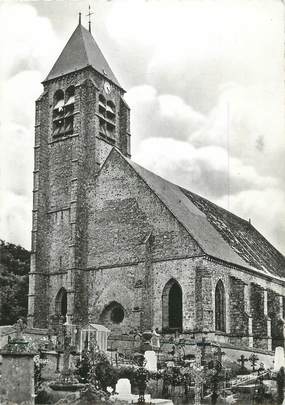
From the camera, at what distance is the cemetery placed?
50.2 feet

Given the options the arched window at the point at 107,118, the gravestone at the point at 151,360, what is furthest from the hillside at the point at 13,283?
the gravestone at the point at 151,360

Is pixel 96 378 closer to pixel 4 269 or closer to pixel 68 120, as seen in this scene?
pixel 68 120

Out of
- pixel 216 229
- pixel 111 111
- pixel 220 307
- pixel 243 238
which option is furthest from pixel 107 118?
pixel 220 307

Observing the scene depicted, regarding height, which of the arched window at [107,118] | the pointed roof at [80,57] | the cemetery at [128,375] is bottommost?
the cemetery at [128,375]

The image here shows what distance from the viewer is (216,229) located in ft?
134

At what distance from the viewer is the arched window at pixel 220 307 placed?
35.4 m

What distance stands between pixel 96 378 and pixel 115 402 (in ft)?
14.9

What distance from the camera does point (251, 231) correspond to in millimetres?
51938

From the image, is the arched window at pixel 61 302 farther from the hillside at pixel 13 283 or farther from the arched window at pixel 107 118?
the arched window at pixel 107 118

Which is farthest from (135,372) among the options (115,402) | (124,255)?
(124,255)

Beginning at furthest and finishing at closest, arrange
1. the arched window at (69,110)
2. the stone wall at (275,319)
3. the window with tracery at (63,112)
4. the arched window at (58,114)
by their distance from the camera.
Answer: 1. the arched window at (58,114)
2. the window with tracery at (63,112)
3. the arched window at (69,110)
4. the stone wall at (275,319)

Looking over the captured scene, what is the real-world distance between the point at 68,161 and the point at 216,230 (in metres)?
11.4

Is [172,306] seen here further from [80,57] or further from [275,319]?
[80,57]

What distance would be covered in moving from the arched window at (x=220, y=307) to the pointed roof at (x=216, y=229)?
1780 mm
